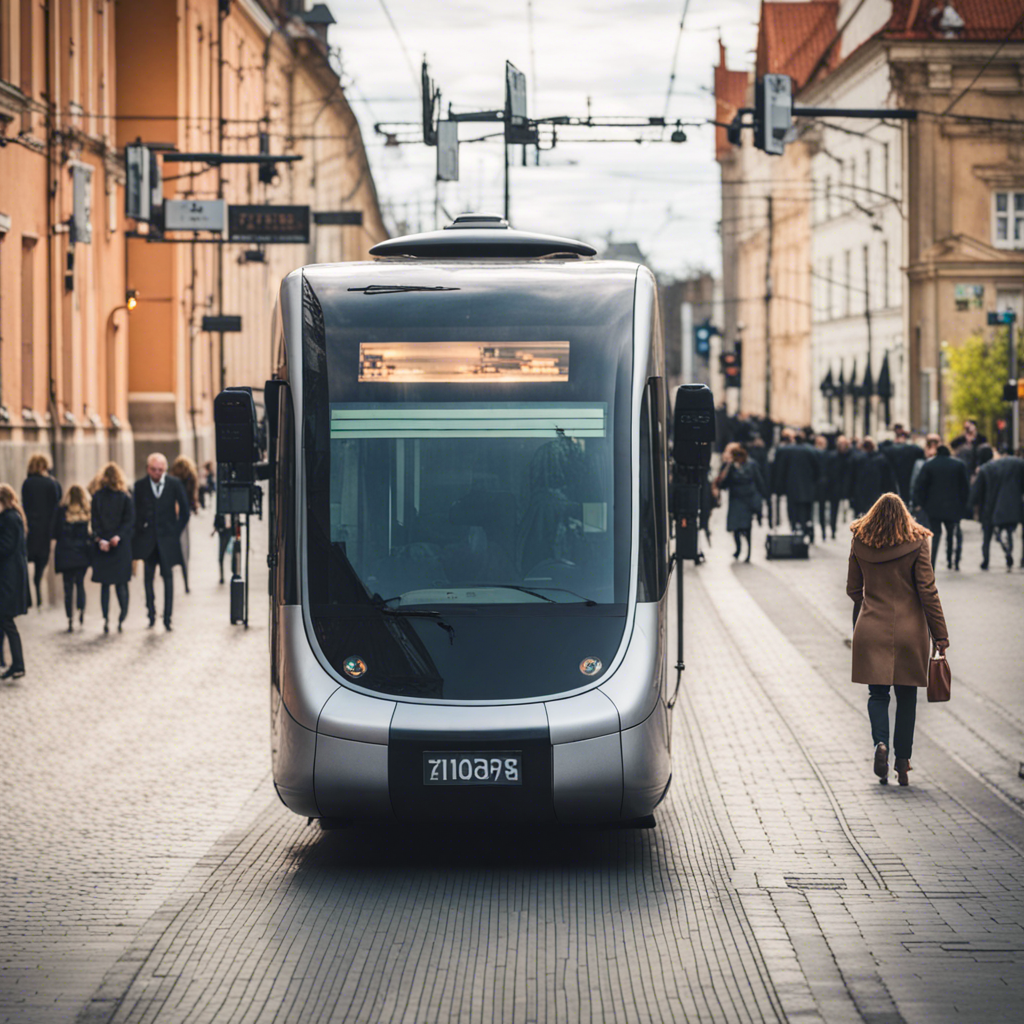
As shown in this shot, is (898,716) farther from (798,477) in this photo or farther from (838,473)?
(838,473)

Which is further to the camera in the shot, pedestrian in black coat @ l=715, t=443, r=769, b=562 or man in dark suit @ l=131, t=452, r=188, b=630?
pedestrian in black coat @ l=715, t=443, r=769, b=562

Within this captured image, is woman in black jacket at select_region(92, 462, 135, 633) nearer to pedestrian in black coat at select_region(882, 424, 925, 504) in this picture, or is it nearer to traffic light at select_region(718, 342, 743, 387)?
pedestrian in black coat at select_region(882, 424, 925, 504)

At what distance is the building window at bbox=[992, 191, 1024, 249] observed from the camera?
178ft

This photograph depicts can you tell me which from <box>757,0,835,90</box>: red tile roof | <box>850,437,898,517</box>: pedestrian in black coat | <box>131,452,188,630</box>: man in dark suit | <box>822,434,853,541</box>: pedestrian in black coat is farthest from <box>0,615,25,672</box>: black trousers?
<box>757,0,835,90</box>: red tile roof

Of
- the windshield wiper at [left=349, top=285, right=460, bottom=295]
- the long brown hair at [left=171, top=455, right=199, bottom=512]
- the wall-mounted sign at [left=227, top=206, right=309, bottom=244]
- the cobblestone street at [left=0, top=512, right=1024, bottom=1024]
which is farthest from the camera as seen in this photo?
the wall-mounted sign at [left=227, top=206, right=309, bottom=244]

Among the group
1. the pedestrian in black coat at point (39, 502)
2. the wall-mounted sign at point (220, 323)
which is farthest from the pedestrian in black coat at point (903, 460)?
the pedestrian in black coat at point (39, 502)

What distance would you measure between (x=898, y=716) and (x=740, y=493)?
16025 mm

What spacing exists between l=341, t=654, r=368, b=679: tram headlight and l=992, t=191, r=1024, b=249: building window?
1952 inches

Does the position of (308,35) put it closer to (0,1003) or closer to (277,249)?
(277,249)

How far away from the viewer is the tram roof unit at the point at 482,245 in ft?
31.7

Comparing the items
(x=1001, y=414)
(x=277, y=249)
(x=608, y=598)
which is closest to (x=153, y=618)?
(x=608, y=598)

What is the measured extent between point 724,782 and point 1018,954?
3648 mm

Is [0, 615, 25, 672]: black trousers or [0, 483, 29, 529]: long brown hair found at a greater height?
[0, 483, 29, 529]: long brown hair

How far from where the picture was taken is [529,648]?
311 inches
